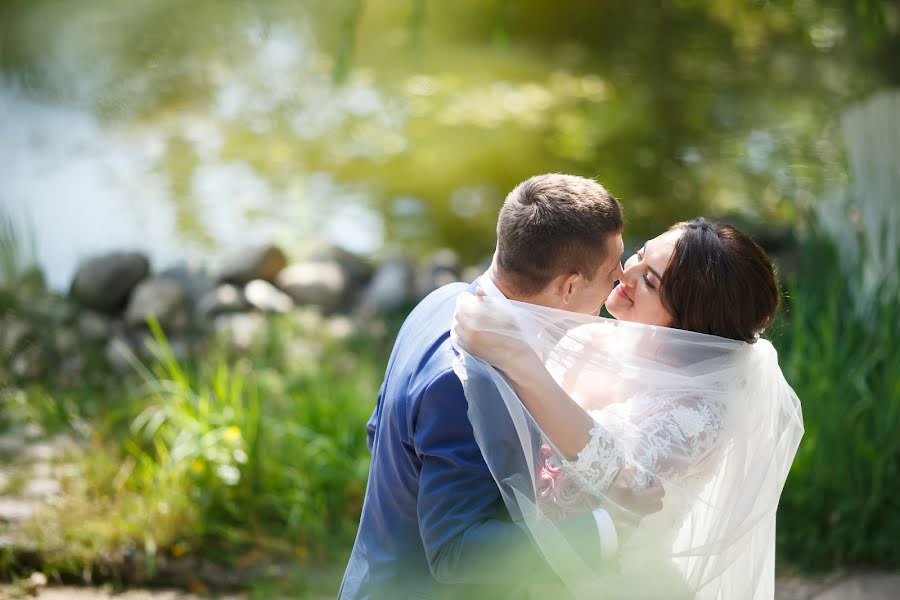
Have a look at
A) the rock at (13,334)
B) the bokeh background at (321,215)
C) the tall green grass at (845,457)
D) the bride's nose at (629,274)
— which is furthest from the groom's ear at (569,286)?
the rock at (13,334)

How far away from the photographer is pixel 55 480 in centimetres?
420

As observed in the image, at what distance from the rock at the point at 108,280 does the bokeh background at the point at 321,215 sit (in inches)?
0.7

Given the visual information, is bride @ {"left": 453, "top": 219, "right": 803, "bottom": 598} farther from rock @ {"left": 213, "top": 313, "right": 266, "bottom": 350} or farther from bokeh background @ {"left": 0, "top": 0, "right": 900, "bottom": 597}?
rock @ {"left": 213, "top": 313, "right": 266, "bottom": 350}

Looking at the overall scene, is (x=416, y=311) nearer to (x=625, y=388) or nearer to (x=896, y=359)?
(x=625, y=388)

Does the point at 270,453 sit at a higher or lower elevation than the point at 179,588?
higher

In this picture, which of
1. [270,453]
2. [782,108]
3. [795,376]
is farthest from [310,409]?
[782,108]

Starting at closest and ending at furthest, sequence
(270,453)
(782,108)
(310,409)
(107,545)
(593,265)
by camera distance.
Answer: (593,265) < (107,545) < (270,453) < (310,409) < (782,108)

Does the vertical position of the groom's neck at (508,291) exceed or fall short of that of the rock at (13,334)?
it exceeds it

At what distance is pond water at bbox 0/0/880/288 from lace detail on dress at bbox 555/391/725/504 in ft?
15.8

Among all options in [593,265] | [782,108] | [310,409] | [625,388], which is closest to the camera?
[593,265]

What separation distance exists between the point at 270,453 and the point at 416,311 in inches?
77.5

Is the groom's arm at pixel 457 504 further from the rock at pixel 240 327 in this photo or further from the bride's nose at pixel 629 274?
the rock at pixel 240 327

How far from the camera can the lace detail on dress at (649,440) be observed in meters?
2.03

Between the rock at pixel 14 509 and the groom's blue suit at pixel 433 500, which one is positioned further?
the rock at pixel 14 509
